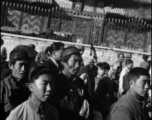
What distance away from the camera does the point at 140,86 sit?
344 cm

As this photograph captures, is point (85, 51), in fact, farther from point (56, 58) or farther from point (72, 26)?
point (56, 58)

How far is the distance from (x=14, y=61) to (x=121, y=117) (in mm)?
1675

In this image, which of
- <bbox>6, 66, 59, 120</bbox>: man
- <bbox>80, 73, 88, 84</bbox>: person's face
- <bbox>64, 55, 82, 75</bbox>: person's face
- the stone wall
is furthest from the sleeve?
the stone wall

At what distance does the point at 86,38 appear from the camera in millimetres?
12211

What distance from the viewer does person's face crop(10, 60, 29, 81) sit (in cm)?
360

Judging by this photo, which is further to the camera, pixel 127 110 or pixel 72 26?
pixel 72 26

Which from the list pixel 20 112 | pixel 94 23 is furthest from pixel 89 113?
pixel 94 23

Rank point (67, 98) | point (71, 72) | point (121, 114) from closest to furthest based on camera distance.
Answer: point (121, 114) → point (67, 98) → point (71, 72)

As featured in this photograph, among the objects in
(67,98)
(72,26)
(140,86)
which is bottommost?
(67,98)

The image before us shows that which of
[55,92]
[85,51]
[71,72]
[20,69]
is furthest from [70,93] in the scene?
[85,51]

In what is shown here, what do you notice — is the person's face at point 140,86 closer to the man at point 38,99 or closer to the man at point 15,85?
the man at point 38,99

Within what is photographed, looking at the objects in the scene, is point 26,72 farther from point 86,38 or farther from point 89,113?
point 86,38

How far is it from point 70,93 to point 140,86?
1.05 m

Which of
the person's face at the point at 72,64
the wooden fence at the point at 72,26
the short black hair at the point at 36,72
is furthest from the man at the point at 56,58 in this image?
the wooden fence at the point at 72,26
